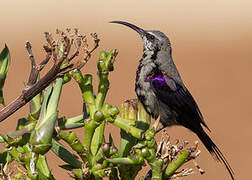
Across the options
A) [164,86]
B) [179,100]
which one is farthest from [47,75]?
[179,100]

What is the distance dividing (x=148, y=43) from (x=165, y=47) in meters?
0.22

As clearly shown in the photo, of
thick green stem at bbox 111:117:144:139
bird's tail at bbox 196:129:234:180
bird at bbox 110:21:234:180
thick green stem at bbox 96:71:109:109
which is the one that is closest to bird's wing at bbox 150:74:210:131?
bird at bbox 110:21:234:180

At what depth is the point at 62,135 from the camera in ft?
6.12

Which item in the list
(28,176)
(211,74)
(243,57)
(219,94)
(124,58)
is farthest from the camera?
(124,58)

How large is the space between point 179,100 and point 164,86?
265 millimetres

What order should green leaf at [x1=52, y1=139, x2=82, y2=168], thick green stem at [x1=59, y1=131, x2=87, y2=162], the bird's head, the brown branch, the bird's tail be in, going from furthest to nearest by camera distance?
the bird's head, the bird's tail, green leaf at [x1=52, y1=139, x2=82, y2=168], thick green stem at [x1=59, y1=131, x2=87, y2=162], the brown branch

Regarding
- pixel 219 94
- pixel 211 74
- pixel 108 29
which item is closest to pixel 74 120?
pixel 219 94

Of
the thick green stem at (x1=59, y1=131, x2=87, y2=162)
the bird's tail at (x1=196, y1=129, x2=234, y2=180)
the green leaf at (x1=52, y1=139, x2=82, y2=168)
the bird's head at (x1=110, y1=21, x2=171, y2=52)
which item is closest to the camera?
the thick green stem at (x1=59, y1=131, x2=87, y2=162)

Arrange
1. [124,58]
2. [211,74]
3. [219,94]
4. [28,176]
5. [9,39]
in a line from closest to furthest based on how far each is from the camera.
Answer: [28,176], [219,94], [211,74], [124,58], [9,39]

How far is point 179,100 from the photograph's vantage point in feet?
15.4

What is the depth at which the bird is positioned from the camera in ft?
14.5

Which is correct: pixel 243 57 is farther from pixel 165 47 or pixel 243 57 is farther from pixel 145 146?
pixel 145 146

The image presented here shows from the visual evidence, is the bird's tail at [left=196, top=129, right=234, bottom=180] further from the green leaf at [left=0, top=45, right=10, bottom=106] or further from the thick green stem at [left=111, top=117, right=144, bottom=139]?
the green leaf at [left=0, top=45, right=10, bottom=106]

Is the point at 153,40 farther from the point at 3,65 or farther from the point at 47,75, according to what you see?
the point at 47,75
